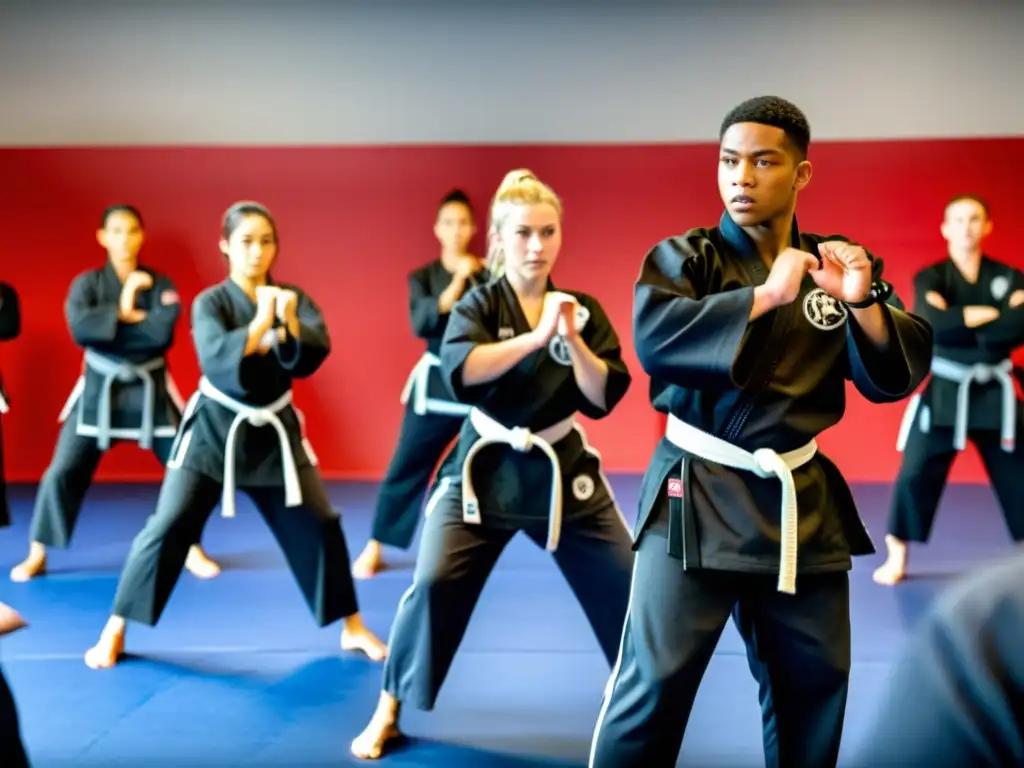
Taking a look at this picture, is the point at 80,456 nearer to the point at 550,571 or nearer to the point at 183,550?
the point at 183,550

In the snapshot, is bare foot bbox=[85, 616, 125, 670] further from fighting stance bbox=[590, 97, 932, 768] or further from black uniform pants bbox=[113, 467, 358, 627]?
fighting stance bbox=[590, 97, 932, 768]

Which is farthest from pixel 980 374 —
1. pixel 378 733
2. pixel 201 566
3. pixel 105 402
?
pixel 105 402

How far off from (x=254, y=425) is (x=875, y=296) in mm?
1828

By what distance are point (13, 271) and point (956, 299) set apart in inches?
197

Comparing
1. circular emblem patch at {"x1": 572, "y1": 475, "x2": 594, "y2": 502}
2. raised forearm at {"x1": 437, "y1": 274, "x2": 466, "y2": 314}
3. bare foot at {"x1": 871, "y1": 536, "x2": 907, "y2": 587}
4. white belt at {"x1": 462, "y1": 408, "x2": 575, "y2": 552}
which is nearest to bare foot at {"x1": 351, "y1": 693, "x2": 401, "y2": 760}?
white belt at {"x1": 462, "y1": 408, "x2": 575, "y2": 552}

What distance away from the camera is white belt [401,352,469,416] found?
372 cm

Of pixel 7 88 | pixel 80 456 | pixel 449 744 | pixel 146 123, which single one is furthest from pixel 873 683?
pixel 7 88

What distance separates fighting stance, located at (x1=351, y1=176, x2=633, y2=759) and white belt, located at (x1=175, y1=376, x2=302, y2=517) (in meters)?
0.57

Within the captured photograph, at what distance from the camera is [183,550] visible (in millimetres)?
2793

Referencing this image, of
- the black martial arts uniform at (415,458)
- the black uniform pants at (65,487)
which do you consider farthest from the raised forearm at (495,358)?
Answer: the black uniform pants at (65,487)

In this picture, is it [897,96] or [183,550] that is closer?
[183,550]

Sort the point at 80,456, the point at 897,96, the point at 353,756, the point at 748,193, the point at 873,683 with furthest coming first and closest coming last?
the point at 897,96 → the point at 80,456 → the point at 873,683 → the point at 353,756 → the point at 748,193

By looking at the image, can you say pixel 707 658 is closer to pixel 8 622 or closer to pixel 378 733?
pixel 378 733

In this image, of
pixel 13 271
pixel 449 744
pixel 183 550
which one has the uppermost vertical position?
pixel 13 271
